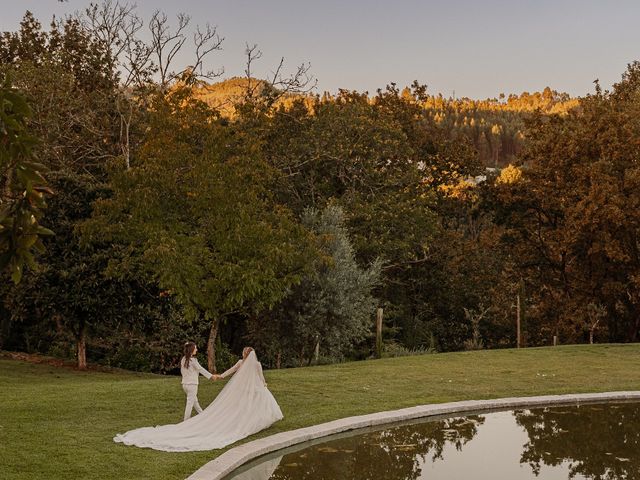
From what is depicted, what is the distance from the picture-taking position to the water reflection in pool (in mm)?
12633

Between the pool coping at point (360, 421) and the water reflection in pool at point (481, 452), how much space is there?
0.25m

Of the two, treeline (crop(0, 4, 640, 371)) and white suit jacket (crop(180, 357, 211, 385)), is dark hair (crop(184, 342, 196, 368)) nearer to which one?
white suit jacket (crop(180, 357, 211, 385))

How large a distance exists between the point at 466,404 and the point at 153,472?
8.85m

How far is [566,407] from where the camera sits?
18.5 metres

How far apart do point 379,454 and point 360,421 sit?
192 centimetres

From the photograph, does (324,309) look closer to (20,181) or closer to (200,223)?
(200,223)

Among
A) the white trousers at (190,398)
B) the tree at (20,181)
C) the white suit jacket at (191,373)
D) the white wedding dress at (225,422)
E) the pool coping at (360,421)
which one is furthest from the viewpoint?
the white suit jacket at (191,373)

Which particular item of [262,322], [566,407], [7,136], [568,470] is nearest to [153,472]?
[568,470]

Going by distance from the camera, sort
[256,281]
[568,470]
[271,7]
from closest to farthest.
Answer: [568,470], [256,281], [271,7]

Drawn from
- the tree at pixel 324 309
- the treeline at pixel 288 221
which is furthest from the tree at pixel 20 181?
the tree at pixel 324 309

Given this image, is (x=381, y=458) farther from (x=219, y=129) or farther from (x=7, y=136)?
(x=219, y=129)

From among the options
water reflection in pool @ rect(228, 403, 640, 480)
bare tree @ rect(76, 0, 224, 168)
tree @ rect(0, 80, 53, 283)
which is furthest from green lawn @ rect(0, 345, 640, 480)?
bare tree @ rect(76, 0, 224, 168)

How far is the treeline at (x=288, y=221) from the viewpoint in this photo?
24.2 m

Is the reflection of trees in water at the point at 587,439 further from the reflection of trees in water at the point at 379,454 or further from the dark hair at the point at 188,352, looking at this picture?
the dark hair at the point at 188,352
